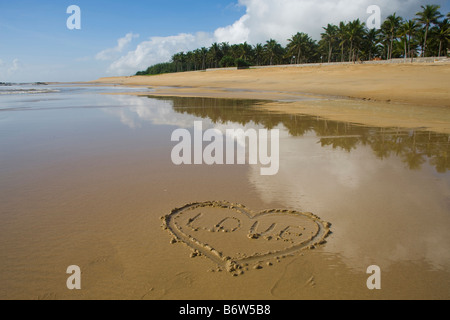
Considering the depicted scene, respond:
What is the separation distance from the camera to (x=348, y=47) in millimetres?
72125

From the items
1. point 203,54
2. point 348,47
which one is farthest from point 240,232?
point 203,54

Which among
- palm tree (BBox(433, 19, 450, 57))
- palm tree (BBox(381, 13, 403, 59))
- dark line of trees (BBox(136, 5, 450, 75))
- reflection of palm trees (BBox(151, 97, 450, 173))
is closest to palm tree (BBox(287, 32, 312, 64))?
dark line of trees (BBox(136, 5, 450, 75))

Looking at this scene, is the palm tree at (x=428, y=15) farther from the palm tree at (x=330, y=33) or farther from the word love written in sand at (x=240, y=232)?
the word love written in sand at (x=240, y=232)

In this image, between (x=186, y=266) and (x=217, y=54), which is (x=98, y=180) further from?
(x=217, y=54)

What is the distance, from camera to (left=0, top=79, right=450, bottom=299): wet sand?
2.61 metres

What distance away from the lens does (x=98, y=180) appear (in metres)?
5.09

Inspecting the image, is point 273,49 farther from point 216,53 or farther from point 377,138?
point 377,138

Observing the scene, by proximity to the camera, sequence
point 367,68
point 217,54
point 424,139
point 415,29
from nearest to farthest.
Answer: point 424,139 < point 367,68 < point 415,29 < point 217,54

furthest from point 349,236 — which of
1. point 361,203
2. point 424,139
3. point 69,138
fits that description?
point 69,138

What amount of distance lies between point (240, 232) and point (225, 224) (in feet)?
0.82

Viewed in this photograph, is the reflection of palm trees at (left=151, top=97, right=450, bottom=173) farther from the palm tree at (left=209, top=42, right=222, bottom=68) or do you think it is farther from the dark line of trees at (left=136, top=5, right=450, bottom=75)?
the palm tree at (left=209, top=42, right=222, bottom=68)

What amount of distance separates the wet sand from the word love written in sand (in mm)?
21

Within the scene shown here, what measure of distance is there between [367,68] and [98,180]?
36079 millimetres

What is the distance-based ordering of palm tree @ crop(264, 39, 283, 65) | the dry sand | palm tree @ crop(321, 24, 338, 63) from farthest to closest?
palm tree @ crop(264, 39, 283, 65)
palm tree @ crop(321, 24, 338, 63)
the dry sand
